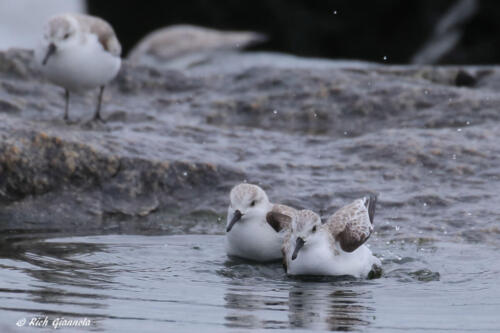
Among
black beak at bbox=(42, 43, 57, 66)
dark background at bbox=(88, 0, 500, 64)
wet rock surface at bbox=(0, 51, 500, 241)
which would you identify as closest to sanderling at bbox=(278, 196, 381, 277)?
wet rock surface at bbox=(0, 51, 500, 241)

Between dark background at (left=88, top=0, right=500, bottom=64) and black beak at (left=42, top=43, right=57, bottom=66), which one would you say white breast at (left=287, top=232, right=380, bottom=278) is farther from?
dark background at (left=88, top=0, right=500, bottom=64)

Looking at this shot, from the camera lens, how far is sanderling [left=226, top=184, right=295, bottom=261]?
7.25 metres

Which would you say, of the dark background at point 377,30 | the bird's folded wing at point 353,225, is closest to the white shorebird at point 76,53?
the bird's folded wing at point 353,225

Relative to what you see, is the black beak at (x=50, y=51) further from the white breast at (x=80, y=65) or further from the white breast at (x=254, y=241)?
the white breast at (x=254, y=241)

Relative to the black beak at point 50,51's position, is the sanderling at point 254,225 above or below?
below

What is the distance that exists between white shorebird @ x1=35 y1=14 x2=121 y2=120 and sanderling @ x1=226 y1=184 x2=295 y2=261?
11.4 ft

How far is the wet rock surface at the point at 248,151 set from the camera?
8.28 meters

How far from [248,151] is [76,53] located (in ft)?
7.20

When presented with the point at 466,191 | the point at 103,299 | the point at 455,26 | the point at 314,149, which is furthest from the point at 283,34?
the point at 103,299

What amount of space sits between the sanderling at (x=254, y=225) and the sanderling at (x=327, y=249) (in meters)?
0.33

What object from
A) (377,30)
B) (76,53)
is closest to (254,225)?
(76,53)

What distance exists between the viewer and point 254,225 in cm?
743

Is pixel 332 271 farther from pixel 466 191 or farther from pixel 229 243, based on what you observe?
pixel 466 191

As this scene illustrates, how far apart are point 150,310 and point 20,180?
3344 mm
